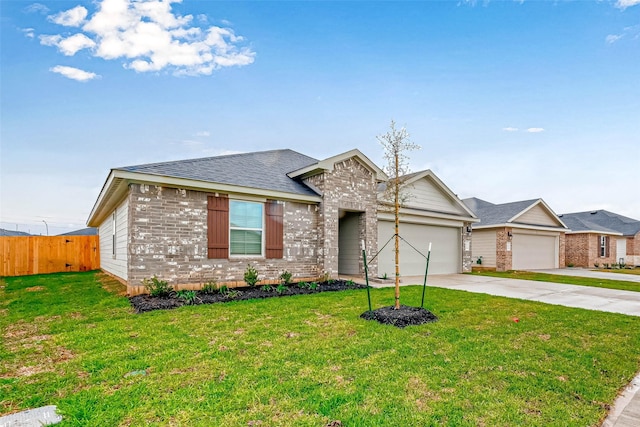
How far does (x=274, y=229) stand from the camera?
1016 centimetres

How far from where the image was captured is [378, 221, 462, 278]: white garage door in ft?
43.4

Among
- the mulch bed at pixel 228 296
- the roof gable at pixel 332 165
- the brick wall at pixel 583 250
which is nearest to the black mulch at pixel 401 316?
the mulch bed at pixel 228 296

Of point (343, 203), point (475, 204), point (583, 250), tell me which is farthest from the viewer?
point (583, 250)

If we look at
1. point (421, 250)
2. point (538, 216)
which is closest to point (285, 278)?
point (421, 250)

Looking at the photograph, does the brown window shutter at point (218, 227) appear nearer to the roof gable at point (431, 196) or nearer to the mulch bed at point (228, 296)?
the mulch bed at point (228, 296)

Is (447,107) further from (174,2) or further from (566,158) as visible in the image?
(174,2)

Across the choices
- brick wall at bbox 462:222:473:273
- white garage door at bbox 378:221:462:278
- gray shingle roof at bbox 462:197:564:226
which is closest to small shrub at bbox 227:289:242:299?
white garage door at bbox 378:221:462:278

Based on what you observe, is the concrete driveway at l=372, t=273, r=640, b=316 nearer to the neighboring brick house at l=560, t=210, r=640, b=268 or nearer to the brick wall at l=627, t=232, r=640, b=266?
the neighboring brick house at l=560, t=210, r=640, b=268

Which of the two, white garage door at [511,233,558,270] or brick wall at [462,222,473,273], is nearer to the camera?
brick wall at [462,222,473,273]

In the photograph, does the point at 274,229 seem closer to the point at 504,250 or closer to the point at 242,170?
the point at 242,170

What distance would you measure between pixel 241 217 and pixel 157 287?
2.95 metres

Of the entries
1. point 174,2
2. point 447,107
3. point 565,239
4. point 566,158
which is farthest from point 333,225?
point 565,239

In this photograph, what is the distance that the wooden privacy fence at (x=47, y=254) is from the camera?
14312 millimetres

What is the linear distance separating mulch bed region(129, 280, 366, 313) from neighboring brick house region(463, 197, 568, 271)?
1155 centimetres
